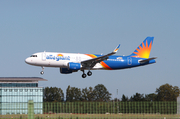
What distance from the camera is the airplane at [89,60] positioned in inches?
1993

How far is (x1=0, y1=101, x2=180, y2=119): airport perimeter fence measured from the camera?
24812 mm

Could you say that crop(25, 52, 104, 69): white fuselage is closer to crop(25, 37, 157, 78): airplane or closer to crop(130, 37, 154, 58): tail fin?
crop(25, 37, 157, 78): airplane

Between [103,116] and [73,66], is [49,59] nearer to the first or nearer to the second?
[73,66]

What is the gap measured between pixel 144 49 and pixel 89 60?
627 inches

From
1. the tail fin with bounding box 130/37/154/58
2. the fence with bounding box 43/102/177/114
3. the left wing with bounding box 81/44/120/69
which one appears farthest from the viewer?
the tail fin with bounding box 130/37/154/58

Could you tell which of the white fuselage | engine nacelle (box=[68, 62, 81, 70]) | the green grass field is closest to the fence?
the green grass field

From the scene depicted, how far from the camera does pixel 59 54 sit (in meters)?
51.4

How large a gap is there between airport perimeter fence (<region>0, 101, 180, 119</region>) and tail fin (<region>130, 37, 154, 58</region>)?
36314 mm

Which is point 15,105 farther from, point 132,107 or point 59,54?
point 59,54

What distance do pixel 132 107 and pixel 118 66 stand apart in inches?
1259

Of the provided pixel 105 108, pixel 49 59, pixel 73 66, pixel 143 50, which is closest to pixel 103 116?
pixel 105 108

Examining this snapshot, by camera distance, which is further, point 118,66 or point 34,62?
point 118,66

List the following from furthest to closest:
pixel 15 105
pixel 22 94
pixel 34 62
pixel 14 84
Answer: pixel 14 84
pixel 22 94
pixel 34 62
pixel 15 105

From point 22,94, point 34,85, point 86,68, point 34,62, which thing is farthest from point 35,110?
point 34,85
